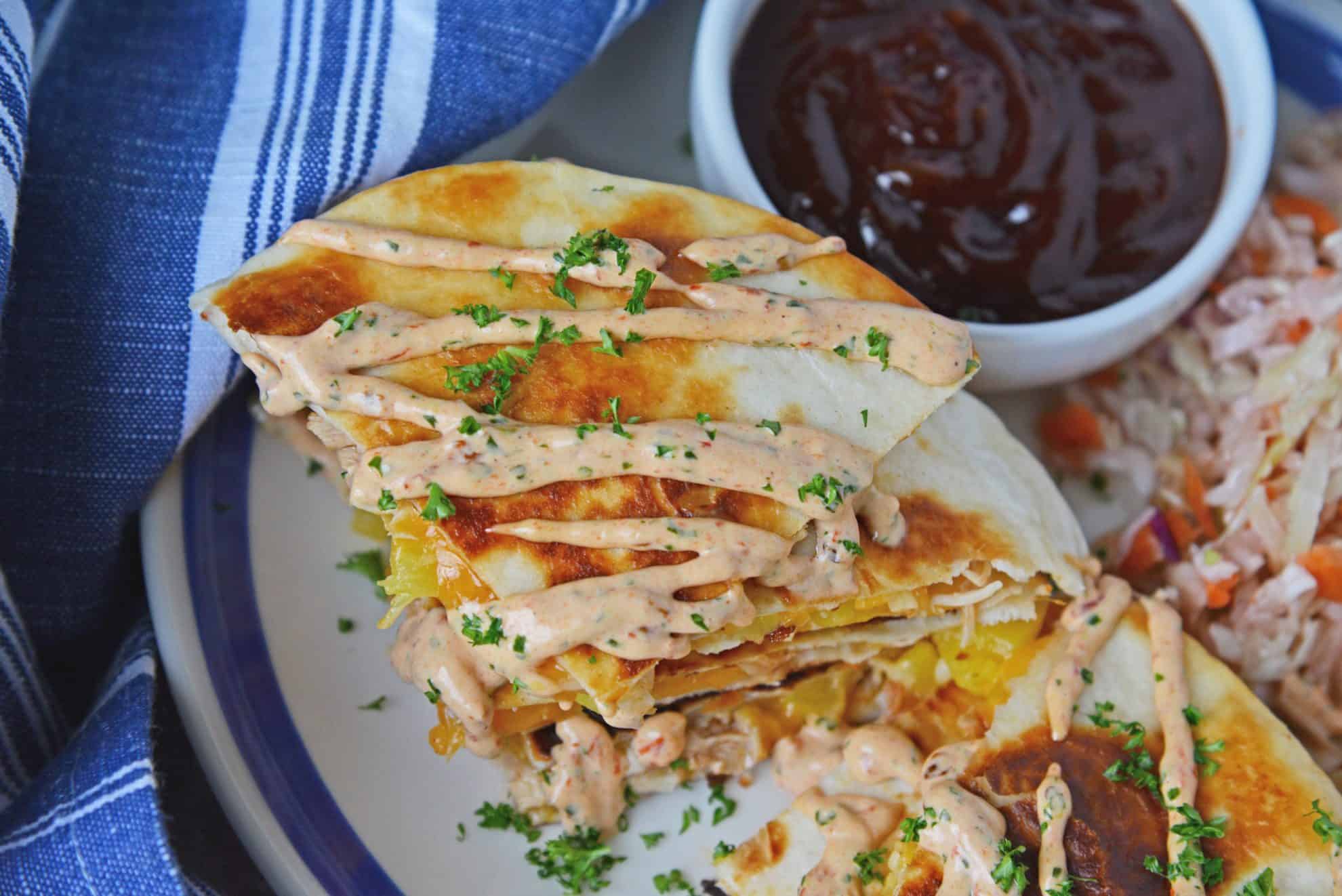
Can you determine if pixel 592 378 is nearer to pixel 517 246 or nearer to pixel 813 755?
pixel 517 246

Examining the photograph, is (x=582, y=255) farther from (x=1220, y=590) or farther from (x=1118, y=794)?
(x=1220, y=590)

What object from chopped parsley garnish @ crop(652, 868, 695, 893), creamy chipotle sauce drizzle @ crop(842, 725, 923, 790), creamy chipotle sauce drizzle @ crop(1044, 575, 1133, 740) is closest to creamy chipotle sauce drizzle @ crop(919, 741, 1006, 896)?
creamy chipotle sauce drizzle @ crop(842, 725, 923, 790)

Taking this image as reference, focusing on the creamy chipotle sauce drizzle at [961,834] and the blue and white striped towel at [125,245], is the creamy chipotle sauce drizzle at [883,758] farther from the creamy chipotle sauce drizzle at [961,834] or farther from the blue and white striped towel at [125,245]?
the blue and white striped towel at [125,245]

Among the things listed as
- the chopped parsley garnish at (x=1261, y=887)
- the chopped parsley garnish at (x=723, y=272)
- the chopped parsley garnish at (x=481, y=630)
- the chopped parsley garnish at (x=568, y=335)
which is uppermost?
the chopped parsley garnish at (x=723, y=272)

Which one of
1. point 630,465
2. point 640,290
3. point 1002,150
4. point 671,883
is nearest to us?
point 630,465

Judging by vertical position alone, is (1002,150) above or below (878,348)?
above

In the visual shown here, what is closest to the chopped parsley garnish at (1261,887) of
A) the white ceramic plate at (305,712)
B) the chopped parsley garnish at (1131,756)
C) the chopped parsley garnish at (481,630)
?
the chopped parsley garnish at (1131,756)

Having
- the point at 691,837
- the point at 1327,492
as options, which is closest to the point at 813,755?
the point at 691,837

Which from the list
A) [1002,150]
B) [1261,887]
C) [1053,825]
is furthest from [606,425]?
[1261,887]
